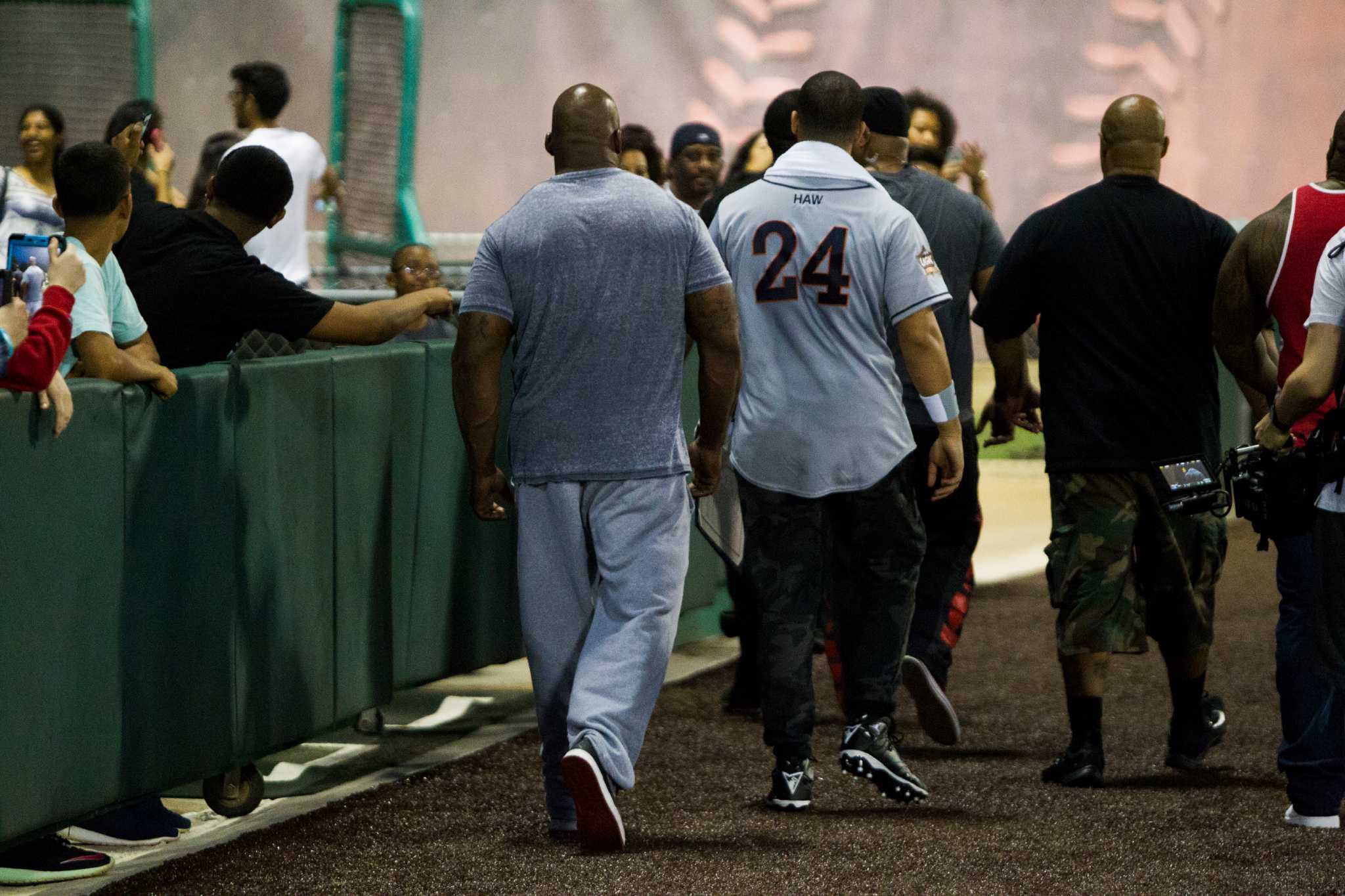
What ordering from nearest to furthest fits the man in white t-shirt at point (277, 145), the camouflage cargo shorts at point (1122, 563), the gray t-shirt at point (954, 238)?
the camouflage cargo shorts at point (1122, 563), the gray t-shirt at point (954, 238), the man in white t-shirt at point (277, 145)

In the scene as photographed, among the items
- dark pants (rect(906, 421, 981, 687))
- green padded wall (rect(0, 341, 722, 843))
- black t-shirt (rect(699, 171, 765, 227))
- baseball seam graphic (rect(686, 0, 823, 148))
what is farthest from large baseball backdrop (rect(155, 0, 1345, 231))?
green padded wall (rect(0, 341, 722, 843))

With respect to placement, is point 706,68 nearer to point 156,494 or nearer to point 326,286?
point 326,286

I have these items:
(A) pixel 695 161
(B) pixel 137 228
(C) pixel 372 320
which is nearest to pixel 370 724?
(C) pixel 372 320

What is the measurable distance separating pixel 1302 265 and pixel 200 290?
2909 millimetres

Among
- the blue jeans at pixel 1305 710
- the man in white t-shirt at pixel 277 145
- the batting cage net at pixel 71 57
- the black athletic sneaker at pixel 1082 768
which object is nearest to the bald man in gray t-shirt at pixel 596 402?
the black athletic sneaker at pixel 1082 768

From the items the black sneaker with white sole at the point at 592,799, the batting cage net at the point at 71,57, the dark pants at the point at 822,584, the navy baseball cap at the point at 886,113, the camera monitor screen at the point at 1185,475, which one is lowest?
the black sneaker with white sole at the point at 592,799

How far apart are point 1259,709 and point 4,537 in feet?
15.6

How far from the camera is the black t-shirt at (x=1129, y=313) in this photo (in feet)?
18.8

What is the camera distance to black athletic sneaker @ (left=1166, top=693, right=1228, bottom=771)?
606cm

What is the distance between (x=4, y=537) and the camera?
420 cm

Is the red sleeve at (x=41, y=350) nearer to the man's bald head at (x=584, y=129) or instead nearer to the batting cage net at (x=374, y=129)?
the man's bald head at (x=584, y=129)

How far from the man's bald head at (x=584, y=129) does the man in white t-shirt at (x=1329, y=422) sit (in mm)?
1738

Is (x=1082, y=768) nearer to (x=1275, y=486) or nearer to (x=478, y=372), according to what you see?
(x=1275, y=486)

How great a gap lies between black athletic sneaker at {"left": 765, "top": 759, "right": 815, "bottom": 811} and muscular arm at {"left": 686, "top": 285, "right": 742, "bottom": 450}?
981mm
